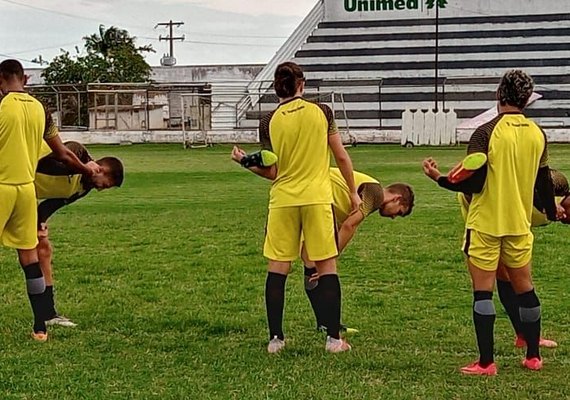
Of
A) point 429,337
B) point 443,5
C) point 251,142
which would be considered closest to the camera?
point 429,337

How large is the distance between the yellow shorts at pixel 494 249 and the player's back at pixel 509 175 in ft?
0.18

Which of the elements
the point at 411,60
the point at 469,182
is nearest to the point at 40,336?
the point at 469,182

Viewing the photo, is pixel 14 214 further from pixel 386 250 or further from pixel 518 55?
pixel 518 55

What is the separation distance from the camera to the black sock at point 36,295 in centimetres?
732

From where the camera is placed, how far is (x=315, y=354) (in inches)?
268

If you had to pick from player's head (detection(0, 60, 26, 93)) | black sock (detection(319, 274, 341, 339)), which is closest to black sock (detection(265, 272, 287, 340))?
black sock (detection(319, 274, 341, 339))

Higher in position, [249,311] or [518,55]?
[518,55]

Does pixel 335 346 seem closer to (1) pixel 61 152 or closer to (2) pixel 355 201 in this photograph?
(2) pixel 355 201

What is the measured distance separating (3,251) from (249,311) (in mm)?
4560

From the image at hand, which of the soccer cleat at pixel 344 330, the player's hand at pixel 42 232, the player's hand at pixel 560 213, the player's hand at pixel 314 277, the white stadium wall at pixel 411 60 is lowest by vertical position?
the soccer cleat at pixel 344 330

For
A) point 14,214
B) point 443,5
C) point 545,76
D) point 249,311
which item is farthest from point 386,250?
point 443,5

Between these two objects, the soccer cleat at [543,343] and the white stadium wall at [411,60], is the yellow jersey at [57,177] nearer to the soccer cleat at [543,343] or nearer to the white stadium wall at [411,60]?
the soccer cleat at [543,343]

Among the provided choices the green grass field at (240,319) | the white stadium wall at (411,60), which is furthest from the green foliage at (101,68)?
the green grass field at (240,319)

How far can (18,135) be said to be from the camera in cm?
699
